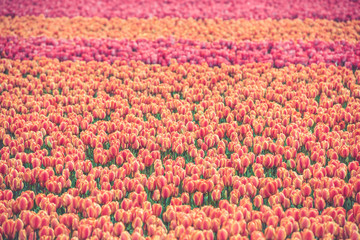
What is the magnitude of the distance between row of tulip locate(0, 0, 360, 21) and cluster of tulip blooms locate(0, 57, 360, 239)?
13.7ft

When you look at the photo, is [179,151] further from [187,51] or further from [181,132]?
[187,51]

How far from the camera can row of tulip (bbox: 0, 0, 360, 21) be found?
375 inches

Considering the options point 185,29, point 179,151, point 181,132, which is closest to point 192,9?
point 185,29

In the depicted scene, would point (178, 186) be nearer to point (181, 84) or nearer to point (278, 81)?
point (181, 84)

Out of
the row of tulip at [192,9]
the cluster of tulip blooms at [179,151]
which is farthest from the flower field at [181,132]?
the row of tulip at [192,9]

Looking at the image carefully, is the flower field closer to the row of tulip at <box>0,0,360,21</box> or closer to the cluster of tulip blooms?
the cluster of tulip blooms

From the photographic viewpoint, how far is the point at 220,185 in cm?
304

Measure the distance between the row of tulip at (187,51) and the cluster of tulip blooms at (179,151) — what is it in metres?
0.34

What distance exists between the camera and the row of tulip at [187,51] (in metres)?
6.07

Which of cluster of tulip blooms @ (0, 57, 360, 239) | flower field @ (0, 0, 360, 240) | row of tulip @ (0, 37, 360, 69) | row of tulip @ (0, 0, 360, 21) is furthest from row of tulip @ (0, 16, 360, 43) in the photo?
cluster of tulip blooms @ (0, 57, 360, 239)

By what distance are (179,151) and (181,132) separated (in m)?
0.44

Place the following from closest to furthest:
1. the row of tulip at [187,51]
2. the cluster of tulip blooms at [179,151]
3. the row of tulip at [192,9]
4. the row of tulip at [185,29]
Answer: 1. the cluster of tulip blooms at [179,151]
2. the row of tulip at [187,51]
3. the row of tulip at [185,29]
4. the row of tulip at [192,9]

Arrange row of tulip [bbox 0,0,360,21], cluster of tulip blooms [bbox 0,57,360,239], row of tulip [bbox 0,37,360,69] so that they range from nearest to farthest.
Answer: cluster of tulip blooms [bbox 0,57,360,239], row of tulip [bbox 0,37,360,69], row of tulip [bbox 0,0,360,21]

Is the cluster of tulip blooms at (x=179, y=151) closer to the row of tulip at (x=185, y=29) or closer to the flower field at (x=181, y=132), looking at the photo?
the flower field at (x=181, y=132)
